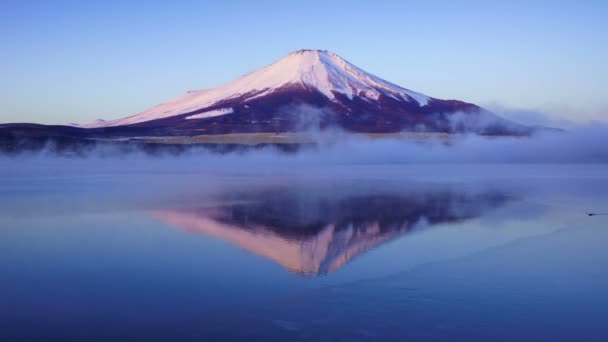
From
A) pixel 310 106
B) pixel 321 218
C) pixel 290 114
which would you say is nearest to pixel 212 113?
pixel 290 114

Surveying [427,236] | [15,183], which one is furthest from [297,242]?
[15,183]

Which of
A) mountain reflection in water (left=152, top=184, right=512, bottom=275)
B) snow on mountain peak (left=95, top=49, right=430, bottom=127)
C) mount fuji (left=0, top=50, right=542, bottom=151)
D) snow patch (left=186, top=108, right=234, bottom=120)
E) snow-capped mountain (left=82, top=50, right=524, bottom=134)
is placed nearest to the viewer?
mountain reflection in water (left=152, top=184, right=512, bottom=275)

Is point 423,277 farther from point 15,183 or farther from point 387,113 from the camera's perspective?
point 387,113

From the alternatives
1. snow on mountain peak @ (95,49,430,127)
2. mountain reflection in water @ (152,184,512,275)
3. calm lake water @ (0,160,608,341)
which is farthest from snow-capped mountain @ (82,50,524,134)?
calm lake water @ (0,160,608,341)

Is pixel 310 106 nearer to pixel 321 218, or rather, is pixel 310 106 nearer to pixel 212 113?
pixel 212 113

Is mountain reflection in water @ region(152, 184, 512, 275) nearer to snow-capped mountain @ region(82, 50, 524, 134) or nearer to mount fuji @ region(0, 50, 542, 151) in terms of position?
mount fuji @ region(0, 50, 542, 151)

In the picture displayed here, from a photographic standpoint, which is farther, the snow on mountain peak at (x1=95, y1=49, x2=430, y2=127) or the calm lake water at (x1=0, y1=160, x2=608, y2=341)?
the snow on mountain peak at (x1=95, y1=49, x2=430, y2=127)

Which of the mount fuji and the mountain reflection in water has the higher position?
the mount fuji
